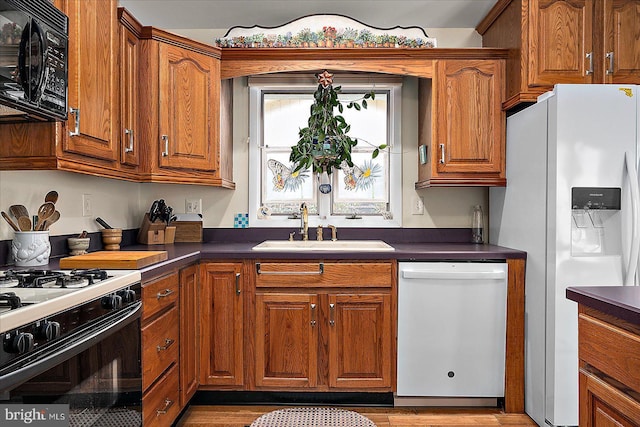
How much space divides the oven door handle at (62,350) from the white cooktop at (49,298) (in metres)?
0.09

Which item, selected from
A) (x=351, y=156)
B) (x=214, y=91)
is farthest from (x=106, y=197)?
(x=351, y=156)

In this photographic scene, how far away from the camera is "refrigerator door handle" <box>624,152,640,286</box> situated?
2.27 m

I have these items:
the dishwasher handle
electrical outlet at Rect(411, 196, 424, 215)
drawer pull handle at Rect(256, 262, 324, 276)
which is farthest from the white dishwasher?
electrical outlet at Rect(411, 196, 424, 215)

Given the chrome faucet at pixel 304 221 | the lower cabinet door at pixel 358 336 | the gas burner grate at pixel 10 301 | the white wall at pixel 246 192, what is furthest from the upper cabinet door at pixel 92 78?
the lower cabinet door at pixel 358 336

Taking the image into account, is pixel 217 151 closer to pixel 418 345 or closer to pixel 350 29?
pixel 350 29

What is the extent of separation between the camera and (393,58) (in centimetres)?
301

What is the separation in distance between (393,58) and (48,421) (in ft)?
8.48

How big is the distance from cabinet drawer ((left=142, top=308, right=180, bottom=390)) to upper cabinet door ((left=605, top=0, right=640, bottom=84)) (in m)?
2.64

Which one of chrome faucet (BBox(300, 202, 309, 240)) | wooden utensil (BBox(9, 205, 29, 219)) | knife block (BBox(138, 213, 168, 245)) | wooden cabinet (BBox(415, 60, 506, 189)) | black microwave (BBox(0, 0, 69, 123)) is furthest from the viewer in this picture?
chrome faucet (BBox(300, 202, 309, 240))

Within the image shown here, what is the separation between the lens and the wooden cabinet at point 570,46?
266cm

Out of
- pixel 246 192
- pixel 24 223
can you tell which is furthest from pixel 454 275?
pixel 24 223

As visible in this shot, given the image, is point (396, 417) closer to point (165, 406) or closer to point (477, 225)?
point (165, 406)

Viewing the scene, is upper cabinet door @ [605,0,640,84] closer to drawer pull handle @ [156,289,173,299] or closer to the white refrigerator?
the white refrigerator

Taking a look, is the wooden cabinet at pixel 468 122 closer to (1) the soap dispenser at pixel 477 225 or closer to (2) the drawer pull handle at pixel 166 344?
(1) the soap dispenser at pixel 477 225
